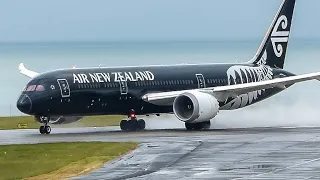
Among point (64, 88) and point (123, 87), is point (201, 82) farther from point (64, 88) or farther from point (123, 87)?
point (64, 88)

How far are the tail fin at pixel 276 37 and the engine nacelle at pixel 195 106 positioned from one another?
914 cm

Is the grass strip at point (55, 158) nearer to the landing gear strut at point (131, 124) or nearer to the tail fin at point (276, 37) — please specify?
the landing gear strut at point (131, 124)

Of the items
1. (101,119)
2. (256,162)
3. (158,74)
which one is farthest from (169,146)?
(101,119)

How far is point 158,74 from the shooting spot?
61.2 meters

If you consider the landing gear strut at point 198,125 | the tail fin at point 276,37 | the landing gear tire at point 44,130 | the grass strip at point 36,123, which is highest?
the tail fin at point 276,37

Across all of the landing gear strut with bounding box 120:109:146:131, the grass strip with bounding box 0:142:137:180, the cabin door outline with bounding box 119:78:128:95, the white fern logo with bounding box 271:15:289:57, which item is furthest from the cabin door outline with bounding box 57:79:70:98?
the white fern logo with bounding box 271:15:289:57

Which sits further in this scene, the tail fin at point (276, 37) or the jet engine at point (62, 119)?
the tail fin at point (276, 37)

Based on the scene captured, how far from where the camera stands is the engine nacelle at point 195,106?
2276 inches

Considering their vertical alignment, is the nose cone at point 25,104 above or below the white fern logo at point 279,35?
below

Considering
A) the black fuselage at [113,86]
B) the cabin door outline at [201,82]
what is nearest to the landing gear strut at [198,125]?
the black fuselage at [113,86]

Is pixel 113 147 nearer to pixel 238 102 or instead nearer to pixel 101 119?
pixel 238 102

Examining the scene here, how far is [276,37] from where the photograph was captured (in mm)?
67875

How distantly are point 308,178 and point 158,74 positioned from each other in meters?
28.3

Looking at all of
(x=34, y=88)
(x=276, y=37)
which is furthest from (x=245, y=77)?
(x=34, y=88)
